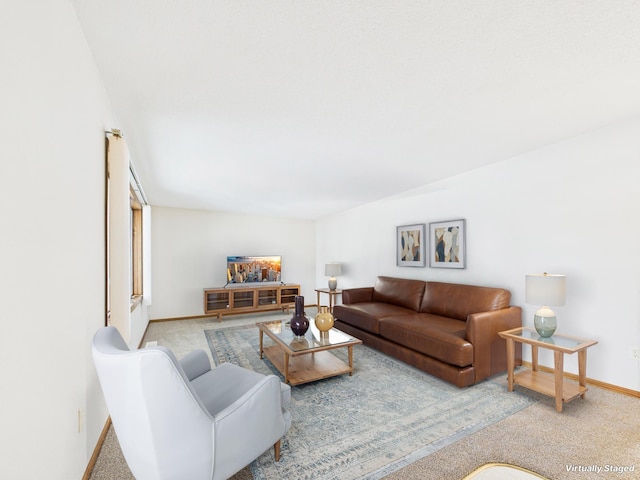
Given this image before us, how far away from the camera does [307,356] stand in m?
3.40

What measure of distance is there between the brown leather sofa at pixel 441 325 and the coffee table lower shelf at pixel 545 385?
0.88 ft

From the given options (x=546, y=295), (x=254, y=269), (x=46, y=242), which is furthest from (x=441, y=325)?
(x=254, y=269)

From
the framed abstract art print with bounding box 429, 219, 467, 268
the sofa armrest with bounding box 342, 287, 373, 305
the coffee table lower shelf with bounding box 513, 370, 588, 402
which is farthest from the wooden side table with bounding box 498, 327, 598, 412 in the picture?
the sofa armrest with bounding box 342, 287, 373, 305

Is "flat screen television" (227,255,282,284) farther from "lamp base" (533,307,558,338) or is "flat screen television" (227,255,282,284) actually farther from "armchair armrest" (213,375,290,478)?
"lamp base" (533,307,558,338)

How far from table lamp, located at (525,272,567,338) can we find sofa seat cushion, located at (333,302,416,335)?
4.92 feet

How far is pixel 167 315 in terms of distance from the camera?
5.94m

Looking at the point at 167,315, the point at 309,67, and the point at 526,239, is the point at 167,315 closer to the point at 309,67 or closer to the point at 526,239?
the point at 309,67

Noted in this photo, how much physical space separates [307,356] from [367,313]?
1.03 metres

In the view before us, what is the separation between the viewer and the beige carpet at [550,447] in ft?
5.65

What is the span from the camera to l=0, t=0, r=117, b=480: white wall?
92 cm

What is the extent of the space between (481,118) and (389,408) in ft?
8.22

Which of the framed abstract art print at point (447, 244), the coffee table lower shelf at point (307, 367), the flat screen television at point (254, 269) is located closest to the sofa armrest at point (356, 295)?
the framed abstract art print at point (447, 244)

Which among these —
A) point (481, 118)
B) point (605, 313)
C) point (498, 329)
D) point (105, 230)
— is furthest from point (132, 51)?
point (605, 313)

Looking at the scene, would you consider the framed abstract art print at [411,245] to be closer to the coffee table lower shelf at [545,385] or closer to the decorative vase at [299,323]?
the coffee table lower shelf at [545,385]
